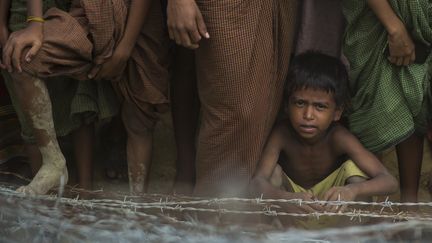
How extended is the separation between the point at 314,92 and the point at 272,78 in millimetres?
187

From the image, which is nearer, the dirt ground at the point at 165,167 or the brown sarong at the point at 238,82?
the brown sarong at the point at 238,82

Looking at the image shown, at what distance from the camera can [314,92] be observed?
2986mm

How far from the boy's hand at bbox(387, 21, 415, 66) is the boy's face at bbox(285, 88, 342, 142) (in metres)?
0.30

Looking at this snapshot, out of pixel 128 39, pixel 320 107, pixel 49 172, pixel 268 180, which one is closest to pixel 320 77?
pixel 320 107

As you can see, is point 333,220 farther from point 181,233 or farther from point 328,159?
point 181,233

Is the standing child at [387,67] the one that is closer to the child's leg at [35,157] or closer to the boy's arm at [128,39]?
the boy's arm at [128,39]

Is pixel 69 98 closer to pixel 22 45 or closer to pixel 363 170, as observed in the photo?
pixel 22 45

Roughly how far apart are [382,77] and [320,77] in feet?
0.82

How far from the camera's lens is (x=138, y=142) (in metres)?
3.12

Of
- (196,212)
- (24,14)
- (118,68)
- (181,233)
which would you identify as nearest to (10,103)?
(24,14)

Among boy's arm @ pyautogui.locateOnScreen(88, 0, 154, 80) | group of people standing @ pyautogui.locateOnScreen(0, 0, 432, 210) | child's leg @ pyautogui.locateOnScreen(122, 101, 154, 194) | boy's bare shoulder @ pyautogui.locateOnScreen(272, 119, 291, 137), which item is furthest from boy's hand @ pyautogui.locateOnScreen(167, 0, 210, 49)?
boy's bare shoulder @ pyautogui.locateOnScreen(272, 119, 291, 137)

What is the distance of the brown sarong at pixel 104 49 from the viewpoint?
A: 8.98 feet

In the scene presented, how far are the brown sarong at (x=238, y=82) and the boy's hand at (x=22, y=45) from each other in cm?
61

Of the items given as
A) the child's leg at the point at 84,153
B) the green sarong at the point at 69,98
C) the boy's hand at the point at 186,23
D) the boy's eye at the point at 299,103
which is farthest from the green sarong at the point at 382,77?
the child's leg at the point at 84,153
